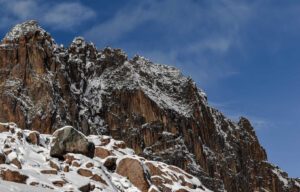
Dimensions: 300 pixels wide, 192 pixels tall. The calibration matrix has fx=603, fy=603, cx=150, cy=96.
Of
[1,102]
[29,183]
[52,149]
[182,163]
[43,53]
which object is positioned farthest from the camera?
[182,163]

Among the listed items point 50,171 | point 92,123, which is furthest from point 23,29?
point 50,171

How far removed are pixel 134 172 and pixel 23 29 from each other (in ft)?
339

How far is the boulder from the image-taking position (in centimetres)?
6075

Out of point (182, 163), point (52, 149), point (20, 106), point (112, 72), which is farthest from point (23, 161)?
point (112, 72)

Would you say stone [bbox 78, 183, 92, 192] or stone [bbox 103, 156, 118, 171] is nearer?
stone [bbox 78, 183, 92, 192]

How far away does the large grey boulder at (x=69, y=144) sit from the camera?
60.3 meters

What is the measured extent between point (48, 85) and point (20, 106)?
852cm

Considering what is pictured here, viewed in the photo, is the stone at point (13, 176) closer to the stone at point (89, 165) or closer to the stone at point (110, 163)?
the stone at point (89, 165)

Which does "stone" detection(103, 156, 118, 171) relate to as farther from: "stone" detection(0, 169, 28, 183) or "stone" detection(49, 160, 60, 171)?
"stone" detection(0, 169, 28, 183)

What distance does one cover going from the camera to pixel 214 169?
194 metres

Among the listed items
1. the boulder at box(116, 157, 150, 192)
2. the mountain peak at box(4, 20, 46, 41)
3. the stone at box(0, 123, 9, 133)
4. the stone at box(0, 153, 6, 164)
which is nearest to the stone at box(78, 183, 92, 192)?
the stone at box(0, 153, 6, 164)

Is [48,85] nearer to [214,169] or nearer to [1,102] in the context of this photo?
[1,102]

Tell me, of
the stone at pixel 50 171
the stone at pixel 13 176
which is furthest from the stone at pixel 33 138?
the stone at pixel 13 176

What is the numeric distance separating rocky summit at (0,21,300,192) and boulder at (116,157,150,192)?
0.10 m
